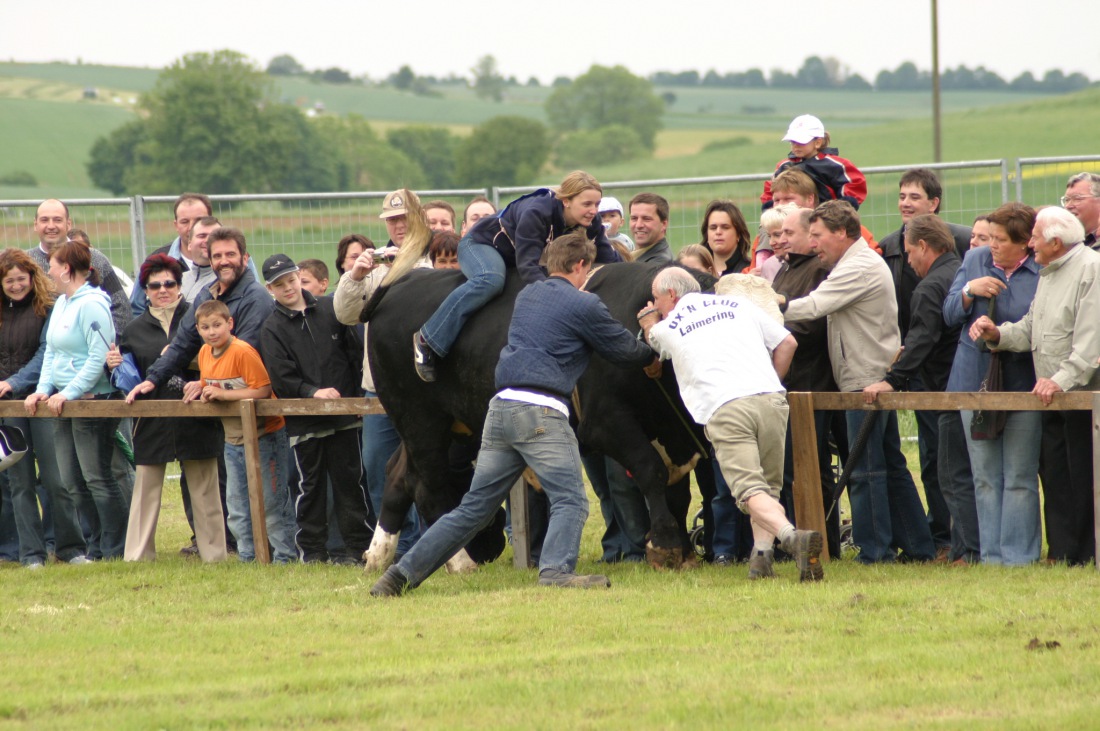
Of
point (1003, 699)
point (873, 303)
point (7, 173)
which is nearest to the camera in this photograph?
point (1003, 699)

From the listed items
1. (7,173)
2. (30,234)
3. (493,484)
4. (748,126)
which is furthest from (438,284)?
(748,126)

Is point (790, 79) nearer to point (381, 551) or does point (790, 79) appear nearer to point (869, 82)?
point (869, 82)

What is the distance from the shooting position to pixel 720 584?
725 centimetres

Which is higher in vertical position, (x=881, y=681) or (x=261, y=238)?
(x=261, y=238)

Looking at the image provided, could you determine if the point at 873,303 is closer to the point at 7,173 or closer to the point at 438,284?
the point at 438,284

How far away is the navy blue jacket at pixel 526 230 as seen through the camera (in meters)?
7.95

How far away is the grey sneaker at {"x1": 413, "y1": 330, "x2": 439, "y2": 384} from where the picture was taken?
27.2ft

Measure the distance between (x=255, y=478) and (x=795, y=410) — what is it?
352cm

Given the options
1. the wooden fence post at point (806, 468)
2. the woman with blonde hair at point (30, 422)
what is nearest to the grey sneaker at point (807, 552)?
the wooden fence post at point (806, 468)

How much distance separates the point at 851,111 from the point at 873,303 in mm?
113233

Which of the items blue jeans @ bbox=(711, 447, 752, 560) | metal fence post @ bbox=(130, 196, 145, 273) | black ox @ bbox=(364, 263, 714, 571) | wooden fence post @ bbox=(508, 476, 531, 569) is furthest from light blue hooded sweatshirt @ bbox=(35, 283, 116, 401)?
blue jeans @ bbox=(711, 447, 752, 560)

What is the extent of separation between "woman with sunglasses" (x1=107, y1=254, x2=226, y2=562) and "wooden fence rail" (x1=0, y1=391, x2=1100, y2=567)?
0.23 m

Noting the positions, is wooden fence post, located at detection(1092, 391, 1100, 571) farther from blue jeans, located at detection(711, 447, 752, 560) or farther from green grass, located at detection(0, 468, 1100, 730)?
blue jeans, located at detection(711, 447, 752, 560)

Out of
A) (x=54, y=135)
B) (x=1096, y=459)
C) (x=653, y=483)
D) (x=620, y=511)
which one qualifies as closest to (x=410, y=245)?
(x=620, y=511)
